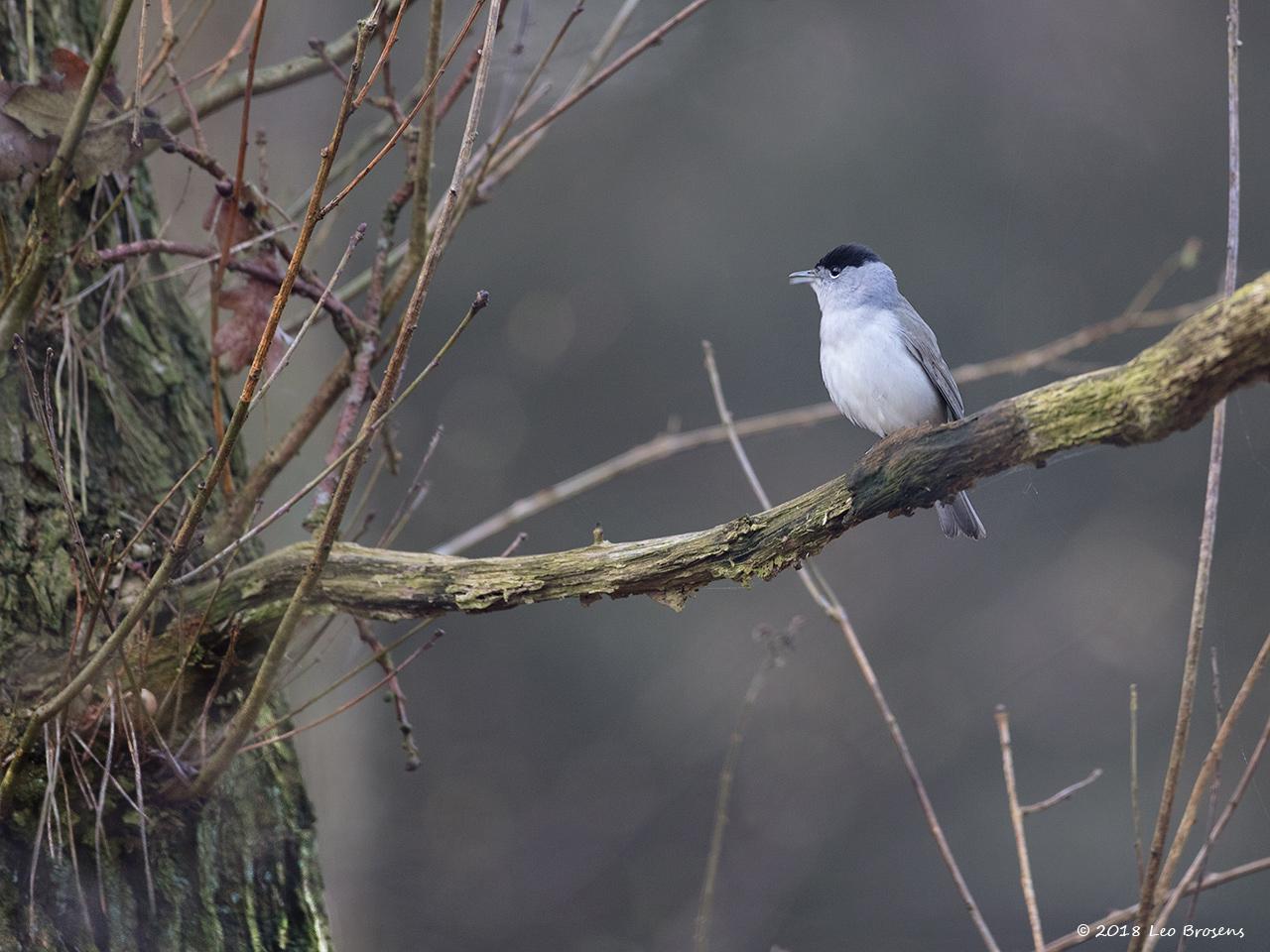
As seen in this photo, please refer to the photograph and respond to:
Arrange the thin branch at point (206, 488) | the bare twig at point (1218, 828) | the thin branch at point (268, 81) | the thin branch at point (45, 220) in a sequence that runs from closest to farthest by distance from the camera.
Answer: the thin branch at point (206, 488)
the bare twig at point (1218, 828)
the thin branch at point (45, 220)
the thin branch at point (268, 81)

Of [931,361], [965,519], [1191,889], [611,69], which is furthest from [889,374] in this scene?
[1191,889]

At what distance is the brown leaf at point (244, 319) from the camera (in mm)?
2354

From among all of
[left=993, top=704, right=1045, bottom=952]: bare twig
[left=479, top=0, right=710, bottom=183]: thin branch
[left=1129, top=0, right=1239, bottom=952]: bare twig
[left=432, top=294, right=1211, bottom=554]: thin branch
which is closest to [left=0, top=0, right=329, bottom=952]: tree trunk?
[left=432, top=294, right=1211, bottom=554]: thin branch

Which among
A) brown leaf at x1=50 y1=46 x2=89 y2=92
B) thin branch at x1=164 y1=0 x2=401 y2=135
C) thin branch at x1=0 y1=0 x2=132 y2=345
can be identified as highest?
thin branch at x1=164 y1=0 x2=401 y2=135

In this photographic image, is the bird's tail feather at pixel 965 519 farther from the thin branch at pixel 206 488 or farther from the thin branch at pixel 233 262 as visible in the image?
the thin branch at pixel 206 488

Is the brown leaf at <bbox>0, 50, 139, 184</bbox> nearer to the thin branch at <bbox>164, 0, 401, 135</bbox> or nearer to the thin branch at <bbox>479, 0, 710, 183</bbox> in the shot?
the thin branch at <bbox>164, 0, 401, 135</bbox>

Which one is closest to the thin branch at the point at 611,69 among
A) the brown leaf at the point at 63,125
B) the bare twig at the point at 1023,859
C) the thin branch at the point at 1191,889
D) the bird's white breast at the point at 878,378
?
the brown leaf at the point at 63,125

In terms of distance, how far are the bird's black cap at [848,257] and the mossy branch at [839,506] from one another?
1762 millimetres

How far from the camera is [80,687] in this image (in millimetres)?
1726

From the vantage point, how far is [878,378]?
299cm

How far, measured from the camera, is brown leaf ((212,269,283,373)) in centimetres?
235

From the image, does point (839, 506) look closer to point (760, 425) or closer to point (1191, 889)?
point (1191, 889)

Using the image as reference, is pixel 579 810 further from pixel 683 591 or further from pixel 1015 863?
pixel 683 591

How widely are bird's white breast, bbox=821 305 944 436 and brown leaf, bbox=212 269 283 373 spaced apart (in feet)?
4.76
